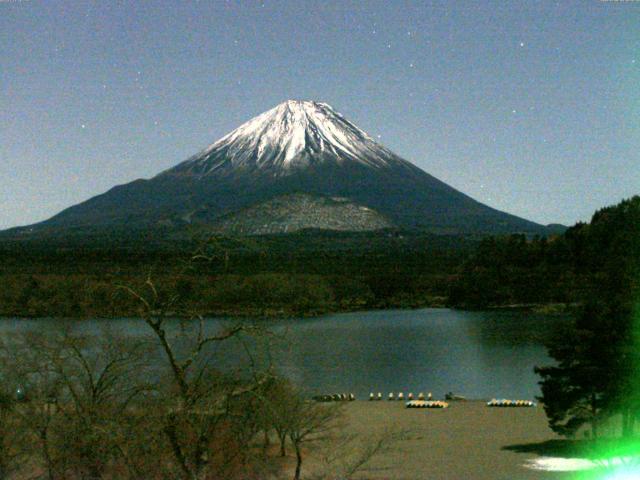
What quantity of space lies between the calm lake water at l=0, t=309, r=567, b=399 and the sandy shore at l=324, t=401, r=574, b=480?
232 centimetres

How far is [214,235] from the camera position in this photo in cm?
705

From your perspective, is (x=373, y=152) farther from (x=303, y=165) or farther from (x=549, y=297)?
(x=549, y=297)

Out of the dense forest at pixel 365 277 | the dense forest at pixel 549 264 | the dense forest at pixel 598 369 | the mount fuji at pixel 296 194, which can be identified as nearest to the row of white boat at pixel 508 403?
the dense forest at pixel 598 369

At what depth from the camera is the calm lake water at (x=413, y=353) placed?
32188 millimetres

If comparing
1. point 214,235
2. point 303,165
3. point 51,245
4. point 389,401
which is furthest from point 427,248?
point 214,235

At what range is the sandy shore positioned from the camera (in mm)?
16984

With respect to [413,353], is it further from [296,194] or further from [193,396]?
[296,194]

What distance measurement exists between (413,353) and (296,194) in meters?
124

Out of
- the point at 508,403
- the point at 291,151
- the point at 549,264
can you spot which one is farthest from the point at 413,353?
the point at 291,151

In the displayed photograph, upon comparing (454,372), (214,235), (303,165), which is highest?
(303,165)

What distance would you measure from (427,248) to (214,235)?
11314 cm

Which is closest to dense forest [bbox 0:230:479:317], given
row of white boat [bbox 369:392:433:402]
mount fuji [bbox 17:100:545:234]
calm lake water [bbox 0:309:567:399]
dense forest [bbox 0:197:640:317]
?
dense forest [bbox 0:197:640:317]

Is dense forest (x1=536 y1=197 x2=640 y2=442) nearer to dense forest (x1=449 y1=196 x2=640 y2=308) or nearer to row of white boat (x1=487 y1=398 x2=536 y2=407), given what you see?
row of white boat (x1=487 y1=398 x2=536 y2=407)

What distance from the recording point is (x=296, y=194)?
166 meters
